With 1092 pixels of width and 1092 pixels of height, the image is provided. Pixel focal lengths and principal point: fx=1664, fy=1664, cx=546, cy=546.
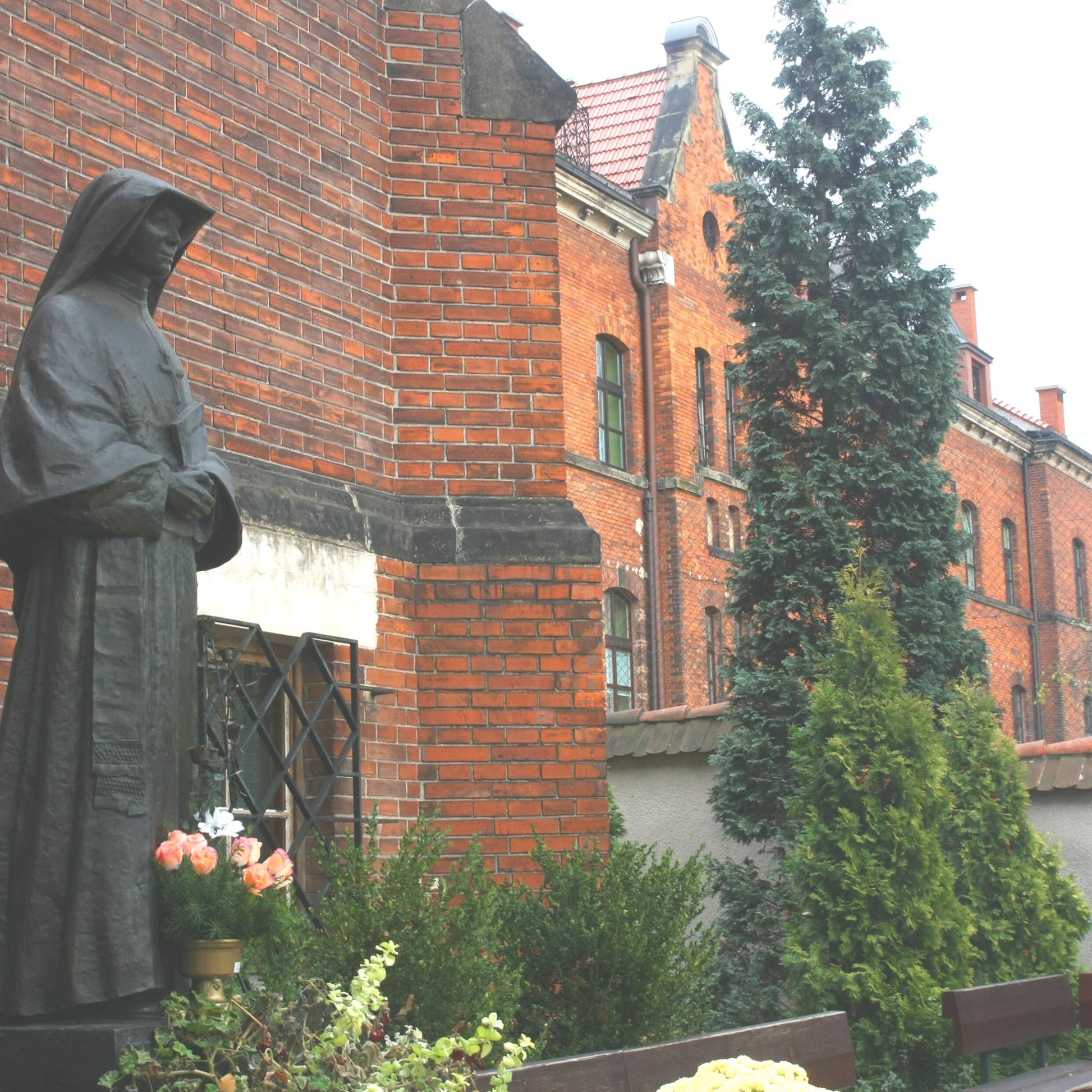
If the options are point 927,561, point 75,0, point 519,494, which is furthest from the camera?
point 927,561

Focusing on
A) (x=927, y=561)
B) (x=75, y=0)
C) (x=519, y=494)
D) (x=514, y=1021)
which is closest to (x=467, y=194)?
(x=519, y=494)

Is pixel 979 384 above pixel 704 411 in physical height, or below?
above

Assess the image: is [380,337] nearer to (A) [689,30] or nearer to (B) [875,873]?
(B) [875,873]

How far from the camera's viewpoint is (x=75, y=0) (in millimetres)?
6348

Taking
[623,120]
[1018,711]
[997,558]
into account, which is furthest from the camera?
[997,558]

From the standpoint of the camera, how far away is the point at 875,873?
9.73 meters

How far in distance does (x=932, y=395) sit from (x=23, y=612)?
12.5 meters

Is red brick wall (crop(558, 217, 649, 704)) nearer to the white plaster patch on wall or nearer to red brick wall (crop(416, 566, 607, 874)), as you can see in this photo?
red brick wall (crop(416, 566, 607, 874))

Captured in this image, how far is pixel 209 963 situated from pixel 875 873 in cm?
629

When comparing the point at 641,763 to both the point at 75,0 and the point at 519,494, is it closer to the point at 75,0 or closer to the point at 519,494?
the point at 519,494

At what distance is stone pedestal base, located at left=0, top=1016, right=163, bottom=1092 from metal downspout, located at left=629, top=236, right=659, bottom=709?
62.5 feet

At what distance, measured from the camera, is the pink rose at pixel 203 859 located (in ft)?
13.5

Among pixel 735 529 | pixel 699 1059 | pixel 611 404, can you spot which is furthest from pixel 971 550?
pixel 699 1059

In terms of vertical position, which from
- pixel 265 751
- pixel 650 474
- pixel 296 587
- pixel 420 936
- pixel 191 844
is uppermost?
pixel 650 474
